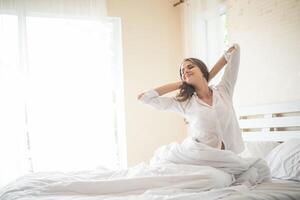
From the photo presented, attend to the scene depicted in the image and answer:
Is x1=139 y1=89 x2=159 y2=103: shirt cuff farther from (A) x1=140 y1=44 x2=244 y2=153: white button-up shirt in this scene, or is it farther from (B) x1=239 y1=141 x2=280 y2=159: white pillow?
(B) x1=239 y1=141 x2=280 y2=159: white pillow

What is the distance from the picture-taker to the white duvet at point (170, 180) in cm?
185

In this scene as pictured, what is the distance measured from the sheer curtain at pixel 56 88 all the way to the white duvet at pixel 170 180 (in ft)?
4.92

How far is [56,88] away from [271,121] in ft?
6.92

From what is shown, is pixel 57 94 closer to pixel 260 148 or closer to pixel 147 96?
pixel 147 96

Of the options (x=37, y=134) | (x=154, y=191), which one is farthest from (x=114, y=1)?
(x=154, y=191)

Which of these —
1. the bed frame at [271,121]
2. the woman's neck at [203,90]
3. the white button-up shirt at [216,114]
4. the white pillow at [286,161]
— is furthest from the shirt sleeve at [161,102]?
the bed frame at [271,121]

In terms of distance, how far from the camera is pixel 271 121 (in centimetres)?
316

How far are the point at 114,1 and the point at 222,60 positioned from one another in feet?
7.15

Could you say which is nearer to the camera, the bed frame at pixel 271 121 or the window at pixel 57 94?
the bed frame at pixel 271 121

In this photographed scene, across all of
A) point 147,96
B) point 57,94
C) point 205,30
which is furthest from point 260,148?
point 57,94

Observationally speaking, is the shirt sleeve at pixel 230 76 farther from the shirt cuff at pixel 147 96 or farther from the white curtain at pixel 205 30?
the white curtain at pixel 205 30

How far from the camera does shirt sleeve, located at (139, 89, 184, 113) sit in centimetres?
240

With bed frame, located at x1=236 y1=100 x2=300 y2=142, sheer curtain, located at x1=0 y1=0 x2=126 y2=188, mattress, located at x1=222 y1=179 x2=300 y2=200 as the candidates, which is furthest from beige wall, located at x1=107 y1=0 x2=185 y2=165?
mattress, located at x1=222 y1=179 x2=300 y2=200

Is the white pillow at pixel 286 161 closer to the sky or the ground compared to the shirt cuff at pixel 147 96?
closer to the ground
